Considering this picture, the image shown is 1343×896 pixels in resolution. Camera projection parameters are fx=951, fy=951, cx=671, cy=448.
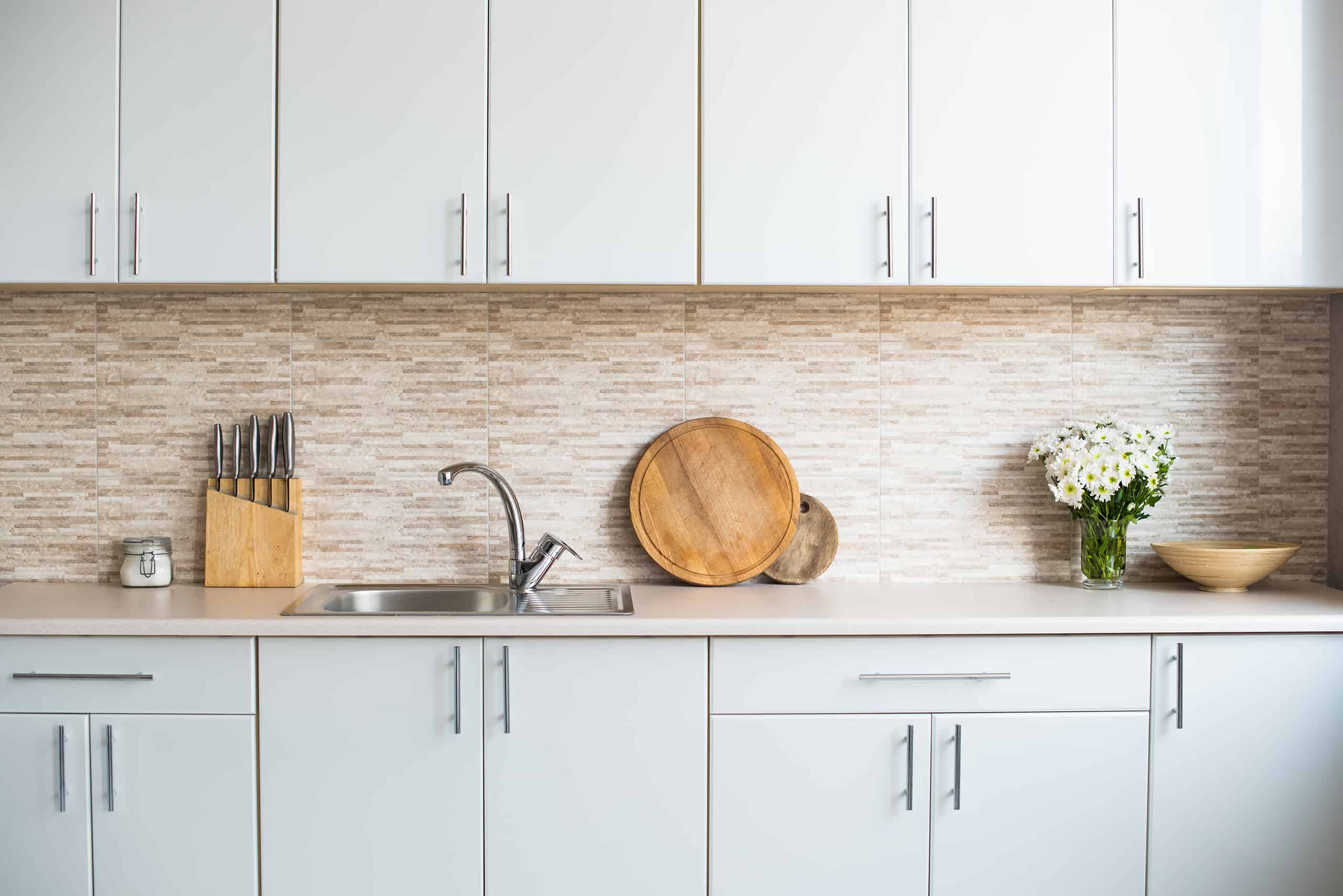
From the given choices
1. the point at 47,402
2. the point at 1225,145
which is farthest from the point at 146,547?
the point at 1225,145

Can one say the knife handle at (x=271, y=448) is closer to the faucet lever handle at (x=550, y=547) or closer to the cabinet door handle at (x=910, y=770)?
the faucet lever handle at (x=550, y=547)

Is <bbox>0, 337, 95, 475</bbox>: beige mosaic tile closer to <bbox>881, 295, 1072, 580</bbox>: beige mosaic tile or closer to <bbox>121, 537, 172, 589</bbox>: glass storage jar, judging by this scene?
<bbox>121, 537, 172, 589</bbox>: glass storage jar

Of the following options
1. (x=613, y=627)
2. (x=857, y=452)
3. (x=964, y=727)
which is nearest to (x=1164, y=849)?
(x=964, y=727)

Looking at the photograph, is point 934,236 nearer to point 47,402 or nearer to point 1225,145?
point 1225,145

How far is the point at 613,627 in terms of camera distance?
1989 mm

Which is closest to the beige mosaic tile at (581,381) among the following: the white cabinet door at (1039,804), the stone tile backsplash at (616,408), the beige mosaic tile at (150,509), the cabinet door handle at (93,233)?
the stone tile backsplash at (616,408)

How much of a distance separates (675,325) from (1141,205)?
1132 millimetres

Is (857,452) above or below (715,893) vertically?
above

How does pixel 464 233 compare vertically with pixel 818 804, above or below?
→ above

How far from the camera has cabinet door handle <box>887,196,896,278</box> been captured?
2.15 meters

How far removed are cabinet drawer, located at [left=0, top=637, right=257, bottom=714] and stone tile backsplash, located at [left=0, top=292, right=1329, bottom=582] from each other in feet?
1.53

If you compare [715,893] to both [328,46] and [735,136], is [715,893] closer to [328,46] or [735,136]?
[735,136]

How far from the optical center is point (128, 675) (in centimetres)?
199

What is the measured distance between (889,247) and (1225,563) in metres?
1.10
